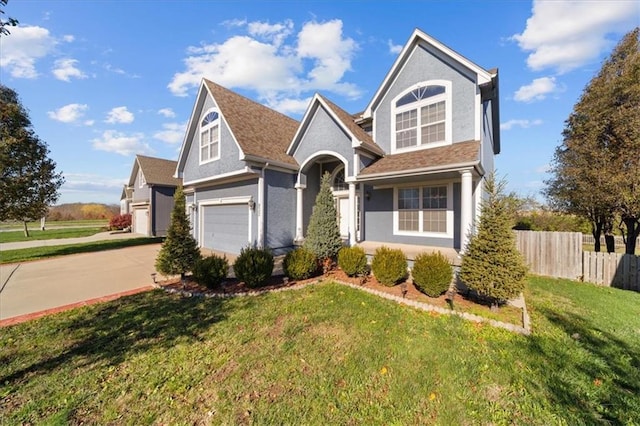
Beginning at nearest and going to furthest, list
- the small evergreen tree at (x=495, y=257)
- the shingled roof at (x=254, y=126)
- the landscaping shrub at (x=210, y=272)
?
the small evergreen tree at (x=495, y=257), the landscaping shrub at (x=210, y=272), the shingled roof at (x=254, y=126)

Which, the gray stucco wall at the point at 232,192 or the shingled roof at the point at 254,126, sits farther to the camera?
the gray stucco wall at the point at 232,192

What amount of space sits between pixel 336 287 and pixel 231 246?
7.43 m

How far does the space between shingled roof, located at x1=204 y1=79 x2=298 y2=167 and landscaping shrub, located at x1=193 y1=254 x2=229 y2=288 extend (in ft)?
15.7

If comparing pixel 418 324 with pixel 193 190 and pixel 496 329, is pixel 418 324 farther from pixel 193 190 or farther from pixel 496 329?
pixel 193 190

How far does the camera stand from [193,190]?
1541 cm

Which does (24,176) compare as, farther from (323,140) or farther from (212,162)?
(323,140)

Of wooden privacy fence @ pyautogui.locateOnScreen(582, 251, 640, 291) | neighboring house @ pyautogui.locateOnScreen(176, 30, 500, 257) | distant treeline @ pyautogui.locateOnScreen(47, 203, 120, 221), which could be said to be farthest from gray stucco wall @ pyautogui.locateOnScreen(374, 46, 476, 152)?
distant treeline @ pyautogui.locateOnScreen(47, 203, 120, 221)

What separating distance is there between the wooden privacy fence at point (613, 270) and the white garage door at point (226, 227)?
13.5 metres

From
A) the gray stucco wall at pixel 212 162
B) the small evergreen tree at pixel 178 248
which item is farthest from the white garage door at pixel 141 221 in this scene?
the small evergreen tree at pixel 178 248

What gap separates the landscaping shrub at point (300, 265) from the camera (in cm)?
785

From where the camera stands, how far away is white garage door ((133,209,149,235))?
2376 cm

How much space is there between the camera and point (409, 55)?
33.6 ft

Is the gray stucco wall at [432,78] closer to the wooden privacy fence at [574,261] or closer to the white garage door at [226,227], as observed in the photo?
the wooden privacy fence at [574,261]

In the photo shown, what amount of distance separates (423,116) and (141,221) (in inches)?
1048
